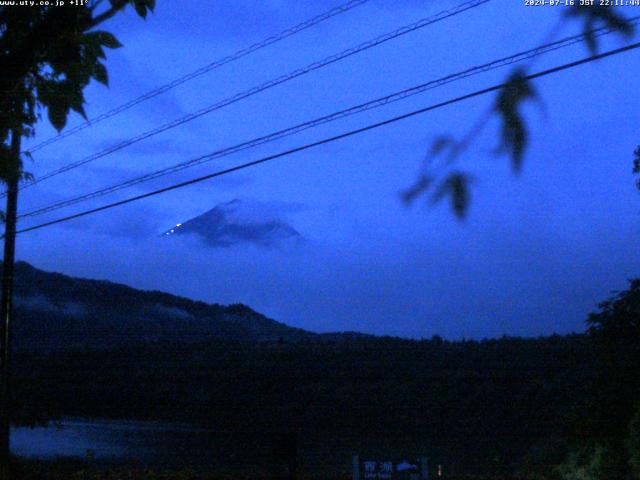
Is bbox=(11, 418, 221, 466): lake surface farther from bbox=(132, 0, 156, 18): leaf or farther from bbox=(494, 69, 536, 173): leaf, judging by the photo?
bbox=(494, 69, 536, 173): leaf

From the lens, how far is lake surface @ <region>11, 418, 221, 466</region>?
51.0ft

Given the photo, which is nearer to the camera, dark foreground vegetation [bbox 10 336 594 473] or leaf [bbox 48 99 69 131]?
leaf [bbox 48 99 69 131]

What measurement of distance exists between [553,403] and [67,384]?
45.2 ft

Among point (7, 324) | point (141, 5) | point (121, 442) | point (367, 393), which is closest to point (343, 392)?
point (367, 393)

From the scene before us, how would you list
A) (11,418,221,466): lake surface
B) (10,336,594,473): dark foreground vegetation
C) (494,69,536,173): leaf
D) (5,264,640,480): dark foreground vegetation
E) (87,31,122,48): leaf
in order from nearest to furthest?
1. (494,69,536,173): leaf
2. (87,31,122,48): leaf
3. (5,264,640,480): dark foreground vegetation
4. (10,336,594,473): dark foreground vegetation
5. (11,418,221,466): lake surface

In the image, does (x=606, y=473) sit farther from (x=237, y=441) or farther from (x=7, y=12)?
(x=237, y=441)

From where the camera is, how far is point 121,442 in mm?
18016

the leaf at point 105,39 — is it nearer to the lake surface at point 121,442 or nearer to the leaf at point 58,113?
the leaf at point 58,113

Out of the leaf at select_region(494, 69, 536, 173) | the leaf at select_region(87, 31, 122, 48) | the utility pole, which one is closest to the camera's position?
the leaf at select_region(494, 69, 536, 173)

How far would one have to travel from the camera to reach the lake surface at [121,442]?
51.0 ft

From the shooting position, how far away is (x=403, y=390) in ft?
58.1

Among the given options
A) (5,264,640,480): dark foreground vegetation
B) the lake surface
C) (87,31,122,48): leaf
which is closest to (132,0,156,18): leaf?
(87,31,122,48): leaf

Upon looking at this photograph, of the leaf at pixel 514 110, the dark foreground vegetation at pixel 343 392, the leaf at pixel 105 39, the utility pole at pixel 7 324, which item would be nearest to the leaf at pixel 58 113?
the leaf at pixel 105 39

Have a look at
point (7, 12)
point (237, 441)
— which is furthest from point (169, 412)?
point (7, 12)
